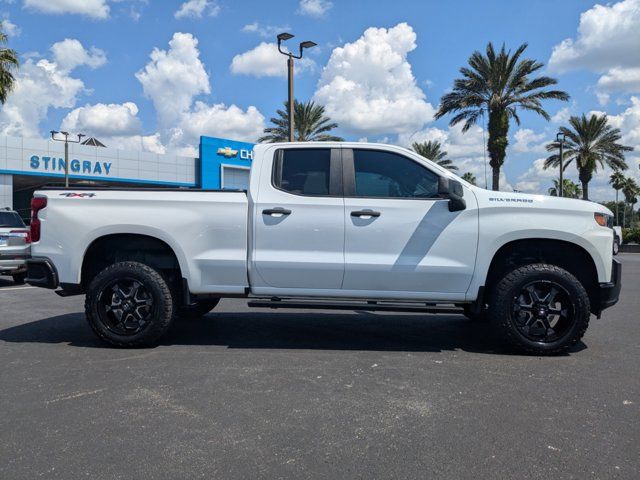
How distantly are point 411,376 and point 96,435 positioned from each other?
2.42 meters

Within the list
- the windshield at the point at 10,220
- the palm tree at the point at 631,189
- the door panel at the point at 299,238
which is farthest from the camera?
the palm tree at the point at 631,189

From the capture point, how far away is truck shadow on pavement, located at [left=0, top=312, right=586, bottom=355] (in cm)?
543

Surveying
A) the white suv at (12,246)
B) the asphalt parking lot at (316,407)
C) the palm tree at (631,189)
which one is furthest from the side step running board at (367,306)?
the palm tree at (631,189)

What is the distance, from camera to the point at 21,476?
8.93ft

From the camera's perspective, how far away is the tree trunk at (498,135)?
89.0ft

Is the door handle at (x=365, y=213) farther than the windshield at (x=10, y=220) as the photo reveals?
No

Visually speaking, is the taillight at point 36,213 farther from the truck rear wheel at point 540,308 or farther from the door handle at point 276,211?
the truck rear wheel at point 540,308

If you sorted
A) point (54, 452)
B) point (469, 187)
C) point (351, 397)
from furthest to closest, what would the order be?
1. point (469, 187)
2. point (351, 397)
3. point (54, 452)

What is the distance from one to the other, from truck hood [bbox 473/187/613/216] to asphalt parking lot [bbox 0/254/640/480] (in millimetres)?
1427

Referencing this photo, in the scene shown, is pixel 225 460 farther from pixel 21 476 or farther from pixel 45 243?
pixel 45 243

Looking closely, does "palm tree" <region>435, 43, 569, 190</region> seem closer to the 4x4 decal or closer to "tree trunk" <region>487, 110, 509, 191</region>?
"tree trunk" <region>487, 110, 509, 191</region>

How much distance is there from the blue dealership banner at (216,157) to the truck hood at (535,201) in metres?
32.0

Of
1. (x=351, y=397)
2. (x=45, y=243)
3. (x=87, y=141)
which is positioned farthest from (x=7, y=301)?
(x=87, y=141)

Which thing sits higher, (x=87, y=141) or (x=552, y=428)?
(x=87, y=141)
